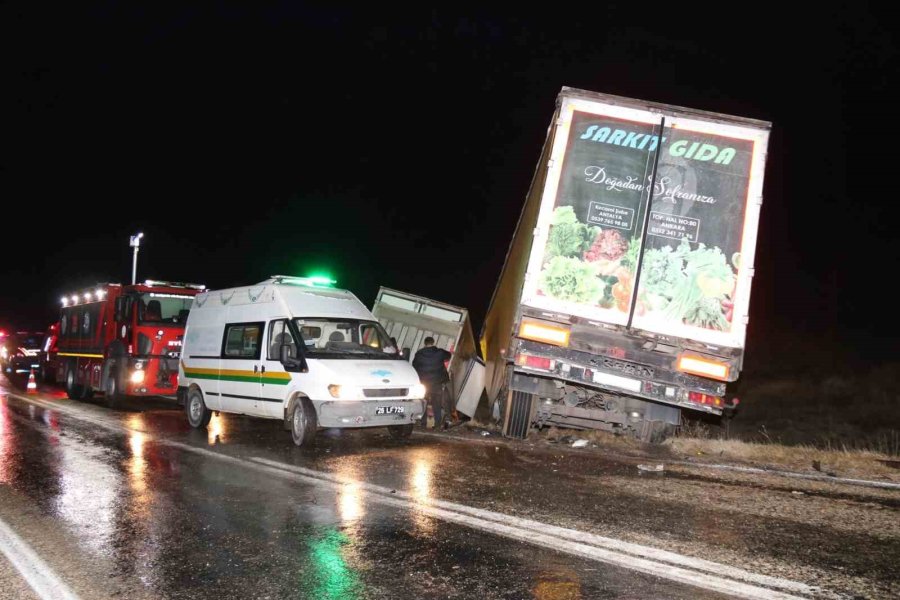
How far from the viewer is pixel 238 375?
11102 mm

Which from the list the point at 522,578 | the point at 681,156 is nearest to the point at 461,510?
the point at 522,578

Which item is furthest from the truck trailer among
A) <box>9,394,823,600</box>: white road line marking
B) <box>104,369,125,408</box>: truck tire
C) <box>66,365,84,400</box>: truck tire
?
<box>66,365,84,400</box>: truck tire

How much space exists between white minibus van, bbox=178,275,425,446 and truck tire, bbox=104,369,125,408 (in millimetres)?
3979

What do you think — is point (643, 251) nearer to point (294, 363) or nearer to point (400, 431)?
point (400, 431)

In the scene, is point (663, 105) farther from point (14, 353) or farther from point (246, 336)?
point (14, 353)

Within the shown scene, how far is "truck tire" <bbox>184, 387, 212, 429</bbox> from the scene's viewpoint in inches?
473

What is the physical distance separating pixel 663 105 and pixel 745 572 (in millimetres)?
5781

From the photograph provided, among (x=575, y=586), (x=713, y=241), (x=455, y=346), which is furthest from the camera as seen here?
(x=455, y=346)

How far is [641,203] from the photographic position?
8.37 m

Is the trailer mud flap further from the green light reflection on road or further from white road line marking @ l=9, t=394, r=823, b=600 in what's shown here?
the green light reflection on road

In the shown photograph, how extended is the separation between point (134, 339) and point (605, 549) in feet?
43.1

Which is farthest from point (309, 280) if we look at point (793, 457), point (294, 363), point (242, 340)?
point (793, 457)

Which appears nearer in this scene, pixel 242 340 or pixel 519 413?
pixel 519 413

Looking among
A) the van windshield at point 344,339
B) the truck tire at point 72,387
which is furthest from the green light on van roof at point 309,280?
the truck tire at point 72,387
